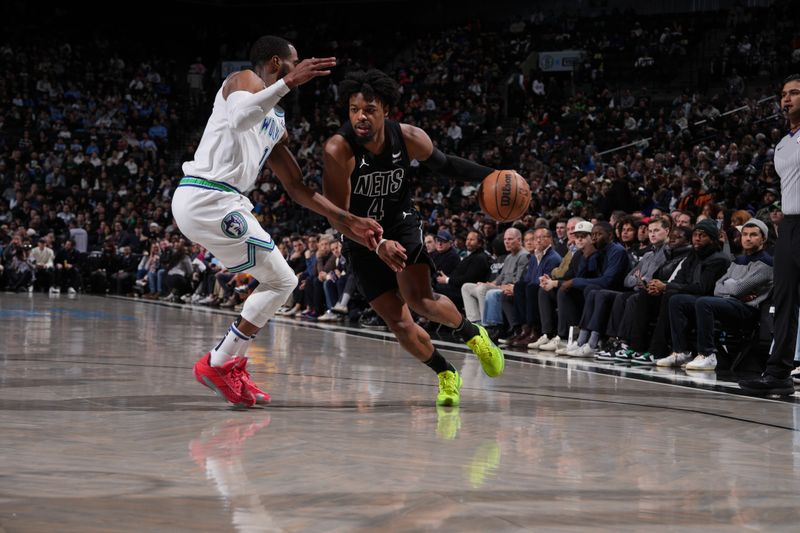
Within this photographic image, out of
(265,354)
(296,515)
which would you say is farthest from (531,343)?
(296,515)

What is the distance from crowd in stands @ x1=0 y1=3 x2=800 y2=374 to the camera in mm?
7996

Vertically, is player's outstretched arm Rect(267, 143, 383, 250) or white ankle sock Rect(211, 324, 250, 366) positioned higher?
player's outstretched arm Rect(267, 143, 383, 250)

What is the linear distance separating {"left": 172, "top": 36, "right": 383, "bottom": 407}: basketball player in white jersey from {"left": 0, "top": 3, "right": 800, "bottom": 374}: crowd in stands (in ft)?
11.1

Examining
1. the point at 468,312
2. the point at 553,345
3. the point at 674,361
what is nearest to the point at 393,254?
the point at 674,361

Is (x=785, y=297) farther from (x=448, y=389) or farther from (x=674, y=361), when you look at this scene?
(x=448, y=389)

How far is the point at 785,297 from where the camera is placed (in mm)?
5410

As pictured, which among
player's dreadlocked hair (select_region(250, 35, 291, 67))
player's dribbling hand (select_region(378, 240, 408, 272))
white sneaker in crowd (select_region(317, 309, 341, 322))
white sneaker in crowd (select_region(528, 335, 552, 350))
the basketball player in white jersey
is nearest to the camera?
player's dribbling hand (select_region(378, 240, 408, 272))

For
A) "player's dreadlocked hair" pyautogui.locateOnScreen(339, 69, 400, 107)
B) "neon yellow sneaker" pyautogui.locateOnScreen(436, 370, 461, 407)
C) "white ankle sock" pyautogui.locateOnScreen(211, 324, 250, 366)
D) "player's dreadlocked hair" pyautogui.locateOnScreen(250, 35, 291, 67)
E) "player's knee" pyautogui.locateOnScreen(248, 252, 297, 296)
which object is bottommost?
"neon yellow sneaker" pyautogui.locateOnScreen(436, 370, 461, 407)

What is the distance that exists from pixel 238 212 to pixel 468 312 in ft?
19.1

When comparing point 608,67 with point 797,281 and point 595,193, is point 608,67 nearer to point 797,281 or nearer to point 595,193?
point 595,193

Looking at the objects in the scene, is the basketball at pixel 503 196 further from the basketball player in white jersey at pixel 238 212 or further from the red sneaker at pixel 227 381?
the red sneaker at pixel 227 381

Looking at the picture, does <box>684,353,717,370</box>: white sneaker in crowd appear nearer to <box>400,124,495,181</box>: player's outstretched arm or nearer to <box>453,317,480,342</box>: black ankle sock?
<box>453,317,480,342</box>: black ankle sock

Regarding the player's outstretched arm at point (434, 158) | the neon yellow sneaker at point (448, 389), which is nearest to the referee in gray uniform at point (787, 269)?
the player's outstretched arm at point (434, 158)

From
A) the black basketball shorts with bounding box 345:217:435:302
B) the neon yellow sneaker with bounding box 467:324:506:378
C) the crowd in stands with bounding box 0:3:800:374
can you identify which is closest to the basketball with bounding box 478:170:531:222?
the black basketball shorts with bounding box 345:217:435:302
